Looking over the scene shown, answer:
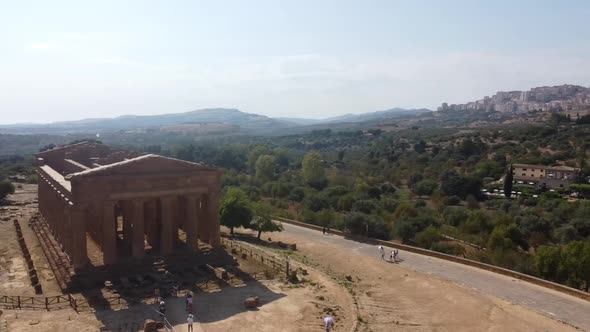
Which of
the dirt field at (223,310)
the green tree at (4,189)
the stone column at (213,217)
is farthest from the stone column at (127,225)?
the green tree at (4,189)

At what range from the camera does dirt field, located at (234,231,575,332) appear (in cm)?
2666

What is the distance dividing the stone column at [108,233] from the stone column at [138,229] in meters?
1.35

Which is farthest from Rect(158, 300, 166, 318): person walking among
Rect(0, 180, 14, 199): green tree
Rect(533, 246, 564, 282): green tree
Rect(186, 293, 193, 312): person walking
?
Rect(0, 180, 14, 199): green tree

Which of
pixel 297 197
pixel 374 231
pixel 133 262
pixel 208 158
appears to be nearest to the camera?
pixel 133 262

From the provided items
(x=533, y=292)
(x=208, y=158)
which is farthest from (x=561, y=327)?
(x=208, y=158)

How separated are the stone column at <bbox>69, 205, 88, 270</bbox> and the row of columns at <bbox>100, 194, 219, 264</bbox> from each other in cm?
120

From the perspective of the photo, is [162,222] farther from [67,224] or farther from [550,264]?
[550,264]

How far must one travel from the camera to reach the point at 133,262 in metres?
32.1

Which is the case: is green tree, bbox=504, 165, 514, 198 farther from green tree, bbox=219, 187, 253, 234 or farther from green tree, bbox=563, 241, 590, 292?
green tree, bbox=219, 187, 253, 234

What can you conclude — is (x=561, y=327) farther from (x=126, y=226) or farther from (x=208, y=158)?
(x=208, y=158)

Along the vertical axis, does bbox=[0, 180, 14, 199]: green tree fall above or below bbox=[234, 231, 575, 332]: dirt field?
above

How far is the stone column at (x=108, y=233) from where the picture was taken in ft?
103

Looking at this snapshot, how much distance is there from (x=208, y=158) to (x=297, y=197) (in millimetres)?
55303

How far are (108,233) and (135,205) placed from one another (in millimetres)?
2352
